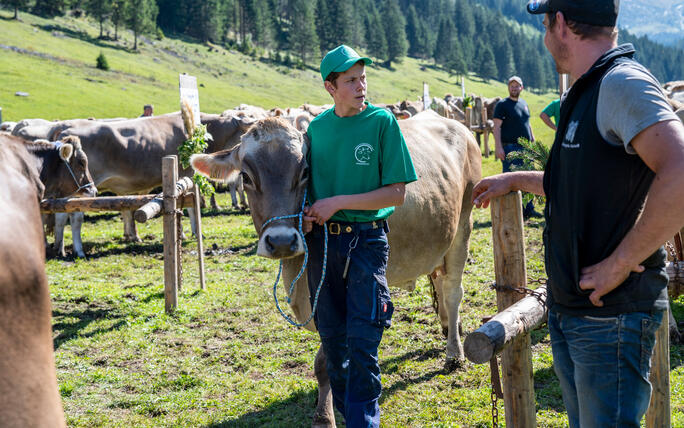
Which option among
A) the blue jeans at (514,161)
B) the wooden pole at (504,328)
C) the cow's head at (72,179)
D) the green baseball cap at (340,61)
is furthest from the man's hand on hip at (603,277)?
the blue jeans at (514,161)

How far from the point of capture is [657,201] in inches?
79.0

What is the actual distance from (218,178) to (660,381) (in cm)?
311

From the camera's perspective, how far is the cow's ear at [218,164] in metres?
4.11

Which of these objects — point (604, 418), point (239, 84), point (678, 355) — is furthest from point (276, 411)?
point (239, 84)

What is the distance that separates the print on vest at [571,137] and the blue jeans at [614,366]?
26.4 inches

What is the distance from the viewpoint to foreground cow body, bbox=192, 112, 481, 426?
3.72m

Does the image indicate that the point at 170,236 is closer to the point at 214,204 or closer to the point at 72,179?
the point at 72,179

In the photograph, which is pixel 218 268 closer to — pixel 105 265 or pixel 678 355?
pixel 105 265

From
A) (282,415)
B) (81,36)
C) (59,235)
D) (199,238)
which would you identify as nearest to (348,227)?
(282,415)

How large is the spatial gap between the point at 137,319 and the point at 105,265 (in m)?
3.29

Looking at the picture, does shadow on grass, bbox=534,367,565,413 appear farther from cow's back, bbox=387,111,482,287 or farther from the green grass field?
cow's back, bbox=387,111,482,287

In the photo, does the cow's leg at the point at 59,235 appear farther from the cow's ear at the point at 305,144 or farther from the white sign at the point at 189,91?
the cow's ear at the point at 305,144

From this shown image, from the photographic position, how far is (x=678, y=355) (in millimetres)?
5414

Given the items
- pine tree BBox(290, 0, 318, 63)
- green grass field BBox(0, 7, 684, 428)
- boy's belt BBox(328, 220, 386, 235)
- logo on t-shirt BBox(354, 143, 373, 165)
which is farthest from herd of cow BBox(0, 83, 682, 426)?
pine tree BBox(290, 0, 318, 63)
